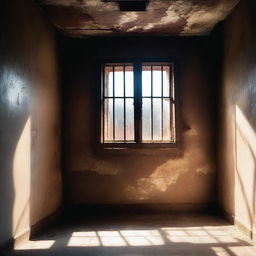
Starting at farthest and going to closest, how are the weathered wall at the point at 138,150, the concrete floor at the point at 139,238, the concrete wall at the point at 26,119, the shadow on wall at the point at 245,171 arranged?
the weathered wall at the point at 138,150
the shadow on wall at the point at 245,171
the concrete floor at the point at 139,238
the concrete wall at the point at 26,119

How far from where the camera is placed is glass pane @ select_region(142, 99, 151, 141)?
4844 millimetres

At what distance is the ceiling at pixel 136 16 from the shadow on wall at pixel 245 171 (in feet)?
4.21

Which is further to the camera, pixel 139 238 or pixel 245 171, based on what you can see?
pixel 245 171

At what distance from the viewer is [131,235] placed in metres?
3.46

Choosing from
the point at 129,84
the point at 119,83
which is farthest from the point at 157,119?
the point at 119,83

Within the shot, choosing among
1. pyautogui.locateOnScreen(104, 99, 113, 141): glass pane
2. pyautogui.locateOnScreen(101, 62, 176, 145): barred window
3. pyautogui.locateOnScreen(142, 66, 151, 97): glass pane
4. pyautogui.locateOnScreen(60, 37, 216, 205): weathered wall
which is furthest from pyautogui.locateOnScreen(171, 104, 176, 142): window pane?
pyautogui.locateOnScreen(104, 99, 113, 141): glass pane

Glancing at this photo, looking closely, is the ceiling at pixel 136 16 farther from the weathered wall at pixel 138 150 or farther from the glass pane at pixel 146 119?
the glass pane at pixel 146 119

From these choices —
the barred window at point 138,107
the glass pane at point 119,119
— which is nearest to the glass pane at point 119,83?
the barred window at point 138,107

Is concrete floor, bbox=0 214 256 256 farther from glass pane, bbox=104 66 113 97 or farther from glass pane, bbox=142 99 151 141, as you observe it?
glass pane, bbox=104 66 113 97

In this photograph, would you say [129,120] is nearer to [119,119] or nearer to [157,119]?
[119,119]

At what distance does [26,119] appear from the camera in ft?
11.0

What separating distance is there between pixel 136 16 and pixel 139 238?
8.94 feet

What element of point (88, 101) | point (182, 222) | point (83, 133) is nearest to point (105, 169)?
point (83, 133)

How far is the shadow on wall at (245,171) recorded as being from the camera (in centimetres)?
325
